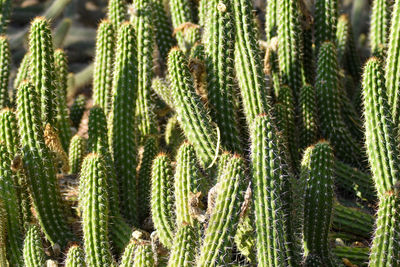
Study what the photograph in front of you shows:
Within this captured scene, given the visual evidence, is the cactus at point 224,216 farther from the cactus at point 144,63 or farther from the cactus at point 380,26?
the cactus at point 380,26

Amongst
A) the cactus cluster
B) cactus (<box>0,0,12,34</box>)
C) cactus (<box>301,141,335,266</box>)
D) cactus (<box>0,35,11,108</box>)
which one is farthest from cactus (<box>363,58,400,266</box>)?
cactus (<box>0,0,12,34</box>)

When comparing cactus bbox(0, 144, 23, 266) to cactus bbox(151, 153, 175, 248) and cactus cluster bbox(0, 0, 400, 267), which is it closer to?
cactus cluster bbox(0, 0, 400, 267)

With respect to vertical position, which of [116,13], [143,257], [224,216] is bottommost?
[143,257]

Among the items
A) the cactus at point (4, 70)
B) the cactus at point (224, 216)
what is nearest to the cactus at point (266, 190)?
the cactus at point (224, 216)

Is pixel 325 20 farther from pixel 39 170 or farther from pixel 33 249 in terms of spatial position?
pixel 33 249

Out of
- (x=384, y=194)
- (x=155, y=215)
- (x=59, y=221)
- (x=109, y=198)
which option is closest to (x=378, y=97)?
(x=384, y=194)

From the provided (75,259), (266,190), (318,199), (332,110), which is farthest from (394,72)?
(75,259)
